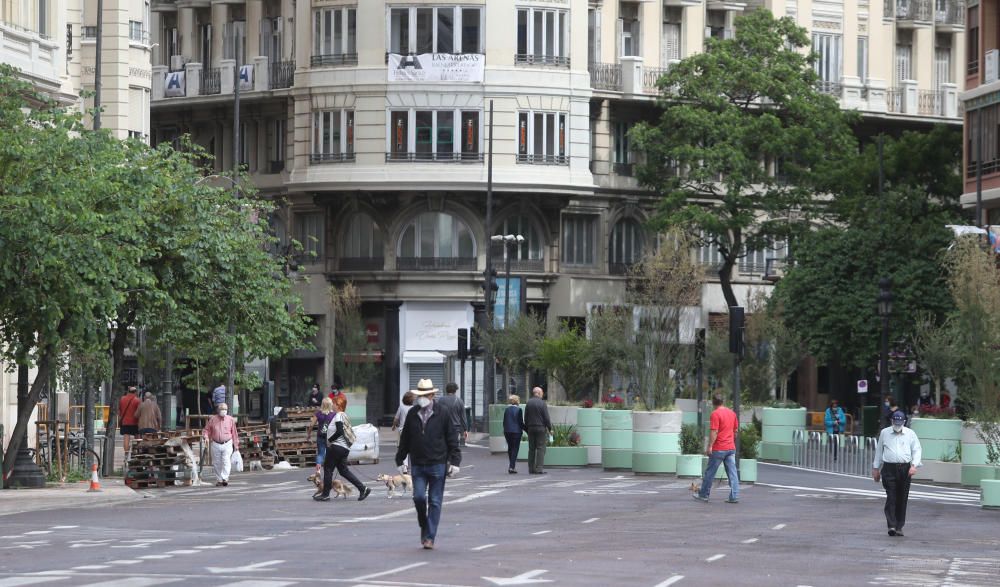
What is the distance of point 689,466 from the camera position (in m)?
38.6

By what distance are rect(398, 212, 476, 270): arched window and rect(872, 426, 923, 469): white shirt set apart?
140 ft

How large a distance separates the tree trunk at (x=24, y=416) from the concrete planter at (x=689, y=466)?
11592 millimetres

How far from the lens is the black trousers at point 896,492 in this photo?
86.2 feet

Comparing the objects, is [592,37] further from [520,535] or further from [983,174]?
[520,535]

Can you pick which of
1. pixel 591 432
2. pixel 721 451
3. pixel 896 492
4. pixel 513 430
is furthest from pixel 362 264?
pixel 896 492

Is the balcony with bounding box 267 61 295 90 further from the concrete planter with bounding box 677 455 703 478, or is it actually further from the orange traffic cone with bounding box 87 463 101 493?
the orange traffic cone with bounding box 87 463 101 493

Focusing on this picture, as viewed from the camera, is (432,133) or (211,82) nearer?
(432,133)

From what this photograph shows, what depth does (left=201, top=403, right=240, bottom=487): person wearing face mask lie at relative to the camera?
3744 cm

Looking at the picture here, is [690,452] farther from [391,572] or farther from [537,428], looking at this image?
[391,572]

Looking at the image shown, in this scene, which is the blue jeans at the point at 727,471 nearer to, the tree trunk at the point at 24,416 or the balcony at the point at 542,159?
the tree trunk at the point at 24,416

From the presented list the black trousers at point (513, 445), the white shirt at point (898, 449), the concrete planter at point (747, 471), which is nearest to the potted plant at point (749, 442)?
the concrete planter at point (747, 471)

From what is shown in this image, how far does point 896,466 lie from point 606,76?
151 feet

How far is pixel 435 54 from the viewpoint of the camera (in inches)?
2682

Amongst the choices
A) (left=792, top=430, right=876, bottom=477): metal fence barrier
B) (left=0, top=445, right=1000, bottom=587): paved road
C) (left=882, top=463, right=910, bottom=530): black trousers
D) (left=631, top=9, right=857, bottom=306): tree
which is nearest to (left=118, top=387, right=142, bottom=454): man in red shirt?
(left=0, top=445, right=1000, bottom=587): paved road
